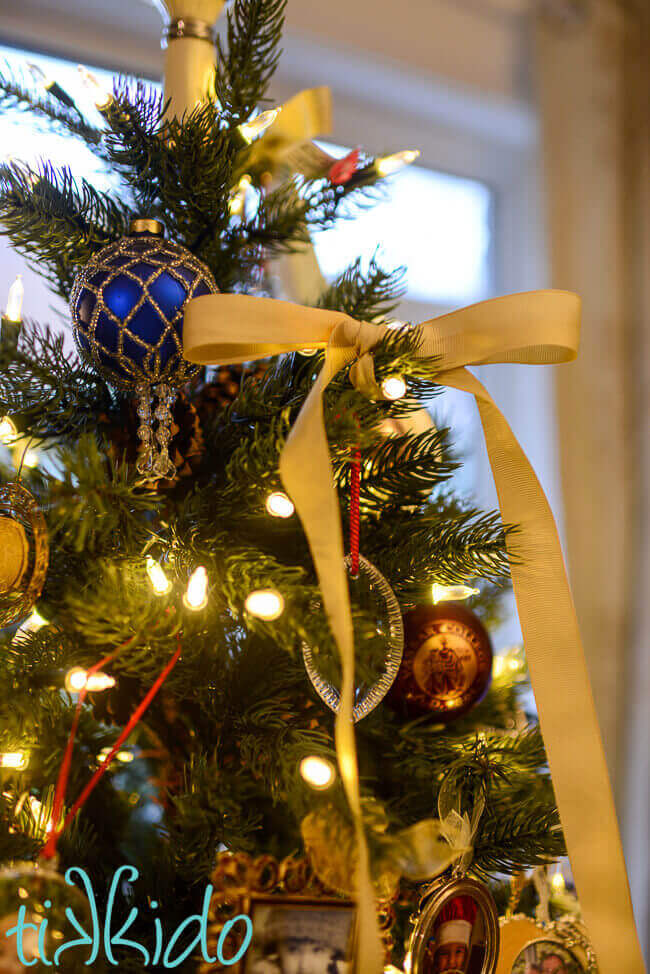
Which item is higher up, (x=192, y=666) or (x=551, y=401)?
(x=551, y=401)

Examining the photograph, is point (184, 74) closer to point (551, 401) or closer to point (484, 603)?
point (484, 603)

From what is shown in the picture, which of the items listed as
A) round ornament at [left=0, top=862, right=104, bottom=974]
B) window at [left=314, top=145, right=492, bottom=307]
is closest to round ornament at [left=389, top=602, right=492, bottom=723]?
round ornament at [left=0, top=862, right=104, bottom=974]

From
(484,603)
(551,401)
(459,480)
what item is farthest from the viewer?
(459,480)

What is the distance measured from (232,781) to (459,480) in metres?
1.03

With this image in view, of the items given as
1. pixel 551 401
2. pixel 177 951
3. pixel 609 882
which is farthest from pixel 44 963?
pixel 551 401

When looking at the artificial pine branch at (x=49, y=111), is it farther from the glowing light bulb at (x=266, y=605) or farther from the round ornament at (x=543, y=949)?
the round ornament at (x=543, y=949)

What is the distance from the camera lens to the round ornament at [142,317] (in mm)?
433

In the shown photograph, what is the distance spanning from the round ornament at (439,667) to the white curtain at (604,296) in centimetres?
75

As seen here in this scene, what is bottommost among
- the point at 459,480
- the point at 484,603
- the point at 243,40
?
the point at 484,603

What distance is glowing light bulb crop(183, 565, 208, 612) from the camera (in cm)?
41

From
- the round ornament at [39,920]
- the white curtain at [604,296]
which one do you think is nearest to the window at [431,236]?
the white curtain at [604,296]

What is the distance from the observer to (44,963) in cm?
35

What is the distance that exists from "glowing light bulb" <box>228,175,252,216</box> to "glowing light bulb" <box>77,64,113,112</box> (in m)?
0.10

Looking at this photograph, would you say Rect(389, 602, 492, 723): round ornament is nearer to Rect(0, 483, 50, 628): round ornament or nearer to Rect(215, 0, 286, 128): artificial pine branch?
Rect(0, 483, 50, 628): round ornament
